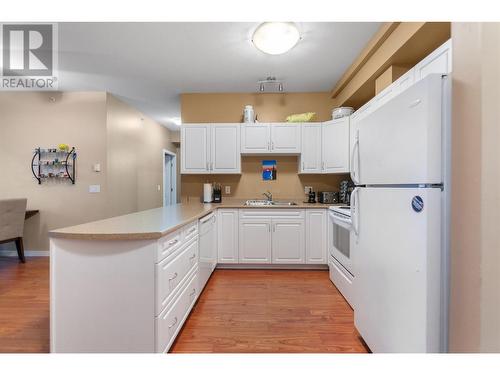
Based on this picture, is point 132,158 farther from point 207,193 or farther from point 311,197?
point 311,197

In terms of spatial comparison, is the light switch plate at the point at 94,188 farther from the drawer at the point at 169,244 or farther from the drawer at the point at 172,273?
the drawer at the point at 169,244

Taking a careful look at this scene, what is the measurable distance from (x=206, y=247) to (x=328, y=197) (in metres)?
2.03

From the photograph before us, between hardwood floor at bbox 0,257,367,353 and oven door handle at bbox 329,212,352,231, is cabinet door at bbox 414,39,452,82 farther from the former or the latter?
hardwood floor at bbox 0,257,367,353

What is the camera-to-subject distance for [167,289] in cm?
150

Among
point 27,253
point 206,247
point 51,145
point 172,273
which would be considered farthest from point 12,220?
point 172,273

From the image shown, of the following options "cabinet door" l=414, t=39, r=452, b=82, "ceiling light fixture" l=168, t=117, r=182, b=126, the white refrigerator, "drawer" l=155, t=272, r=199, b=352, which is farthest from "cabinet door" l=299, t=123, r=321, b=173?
"ceiling light fixture" l=168, t=117, r=182, b=126

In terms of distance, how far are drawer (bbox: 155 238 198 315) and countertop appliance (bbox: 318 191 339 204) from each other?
88.9 inches

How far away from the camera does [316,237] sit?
124 inches

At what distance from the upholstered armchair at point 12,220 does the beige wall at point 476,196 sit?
4776 mm

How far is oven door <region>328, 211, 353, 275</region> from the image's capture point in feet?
7.79

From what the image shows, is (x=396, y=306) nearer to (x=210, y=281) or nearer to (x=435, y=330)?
(x=435, y=330)

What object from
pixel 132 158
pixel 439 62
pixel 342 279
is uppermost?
pixel 439 62

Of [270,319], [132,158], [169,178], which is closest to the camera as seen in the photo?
[270,319]

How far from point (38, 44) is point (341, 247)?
3.97m
